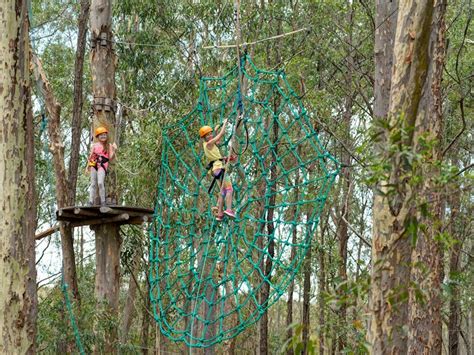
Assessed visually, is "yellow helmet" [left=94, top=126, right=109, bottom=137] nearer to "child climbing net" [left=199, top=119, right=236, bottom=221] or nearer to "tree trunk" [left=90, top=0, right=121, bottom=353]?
"tree trunk" [left=90, top=0, right=121, bottom=353]

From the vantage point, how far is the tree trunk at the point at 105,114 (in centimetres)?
859

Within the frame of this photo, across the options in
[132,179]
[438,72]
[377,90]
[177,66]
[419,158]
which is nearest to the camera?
[419,158]

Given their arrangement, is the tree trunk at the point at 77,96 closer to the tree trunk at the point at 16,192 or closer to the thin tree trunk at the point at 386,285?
the tree trunk at the point at 16,192

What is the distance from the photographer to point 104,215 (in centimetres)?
806

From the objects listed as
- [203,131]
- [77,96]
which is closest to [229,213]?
[203,131]

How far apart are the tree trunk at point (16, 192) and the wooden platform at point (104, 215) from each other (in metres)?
1.22

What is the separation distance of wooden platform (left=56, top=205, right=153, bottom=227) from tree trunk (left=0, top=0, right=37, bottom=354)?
4.00ft

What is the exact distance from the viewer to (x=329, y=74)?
52.6 ft

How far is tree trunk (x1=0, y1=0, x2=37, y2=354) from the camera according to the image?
20.6 feet

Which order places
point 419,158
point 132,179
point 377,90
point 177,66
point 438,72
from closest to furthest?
point 419,158
point 377,90
point 438,72
point 132,179
point 177,66

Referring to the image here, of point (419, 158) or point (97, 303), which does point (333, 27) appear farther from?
point (419, 158)

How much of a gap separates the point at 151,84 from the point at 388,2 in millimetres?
6161

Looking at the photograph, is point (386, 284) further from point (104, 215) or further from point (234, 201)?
point (234, 201)

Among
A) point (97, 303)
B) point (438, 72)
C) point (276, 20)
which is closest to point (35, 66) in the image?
point (97, 303)
